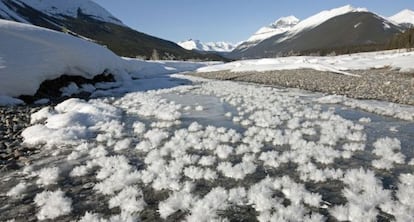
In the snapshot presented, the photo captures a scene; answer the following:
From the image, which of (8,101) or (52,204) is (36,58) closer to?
(8,101)

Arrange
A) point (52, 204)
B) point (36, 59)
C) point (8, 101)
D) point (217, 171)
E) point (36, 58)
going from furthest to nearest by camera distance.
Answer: point (36, 58) < point (36, 59) < point (8, 101) < point (217, 171) < point (52, 204)

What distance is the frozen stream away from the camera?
5.42m

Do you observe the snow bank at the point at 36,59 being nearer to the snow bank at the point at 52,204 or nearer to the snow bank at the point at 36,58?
the snow bank at the point at 36,58

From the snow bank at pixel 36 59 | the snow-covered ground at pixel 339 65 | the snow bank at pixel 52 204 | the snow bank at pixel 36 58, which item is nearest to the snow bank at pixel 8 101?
the snow bank at pixel 36 59

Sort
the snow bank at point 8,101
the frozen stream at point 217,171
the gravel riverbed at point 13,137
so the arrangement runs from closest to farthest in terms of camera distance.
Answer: the frozen stream at point 217,171, the gravel riverbed at point 13,137, the snow bank at point 8,101

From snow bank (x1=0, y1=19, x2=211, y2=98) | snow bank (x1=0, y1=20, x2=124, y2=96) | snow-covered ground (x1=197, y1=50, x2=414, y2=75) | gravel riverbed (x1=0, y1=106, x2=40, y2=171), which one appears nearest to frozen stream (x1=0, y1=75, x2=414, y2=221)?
gravel riverbed (x1=0, y1=106, x2=40, y2=171)

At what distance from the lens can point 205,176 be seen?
22.3ft

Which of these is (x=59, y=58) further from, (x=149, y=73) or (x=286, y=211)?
(x=149, y=73)

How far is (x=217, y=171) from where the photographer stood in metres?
7.16

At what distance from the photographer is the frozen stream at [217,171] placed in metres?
5.42

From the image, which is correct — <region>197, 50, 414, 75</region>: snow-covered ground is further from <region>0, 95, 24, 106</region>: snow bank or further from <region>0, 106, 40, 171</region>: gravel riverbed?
<region>0, 106, 40, 171</region>: gravel riverbed

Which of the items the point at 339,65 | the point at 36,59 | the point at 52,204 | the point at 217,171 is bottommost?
the point at 339,65

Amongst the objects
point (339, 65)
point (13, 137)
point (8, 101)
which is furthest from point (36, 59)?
point (339, 65)

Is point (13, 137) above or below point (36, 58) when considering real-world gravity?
below
